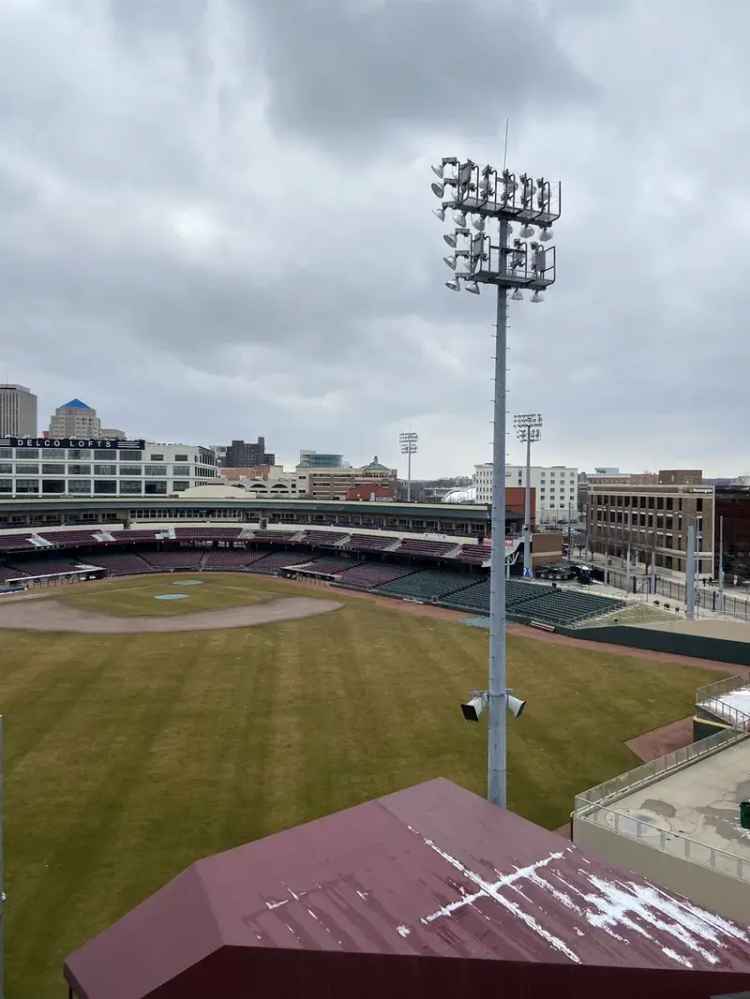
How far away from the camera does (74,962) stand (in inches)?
380

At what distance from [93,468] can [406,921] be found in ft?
359

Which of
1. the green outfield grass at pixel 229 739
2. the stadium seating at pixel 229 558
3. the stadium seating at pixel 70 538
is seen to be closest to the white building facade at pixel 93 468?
the stadium seating at pixel 70 538

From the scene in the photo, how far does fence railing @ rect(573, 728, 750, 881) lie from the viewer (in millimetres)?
13203

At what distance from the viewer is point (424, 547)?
76562mm

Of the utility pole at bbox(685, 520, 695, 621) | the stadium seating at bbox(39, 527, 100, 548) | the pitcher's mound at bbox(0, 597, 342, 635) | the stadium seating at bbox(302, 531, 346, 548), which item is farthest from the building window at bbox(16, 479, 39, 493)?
the utility pole at bbox(685, 520, 695, 621)

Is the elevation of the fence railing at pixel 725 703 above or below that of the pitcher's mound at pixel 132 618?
above

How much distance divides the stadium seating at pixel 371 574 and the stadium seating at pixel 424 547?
81.4 inches

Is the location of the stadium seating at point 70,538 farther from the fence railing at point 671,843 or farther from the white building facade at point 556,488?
the white building facade at point 556,488

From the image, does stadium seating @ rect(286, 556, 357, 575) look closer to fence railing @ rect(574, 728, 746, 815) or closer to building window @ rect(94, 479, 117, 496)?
building window @ rect(94, 479, 117, 496)

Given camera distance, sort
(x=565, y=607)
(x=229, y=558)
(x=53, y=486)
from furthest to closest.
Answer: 1. (x=53, y=486)
2. (x=229, y=558)
3. (x=565, y=607)

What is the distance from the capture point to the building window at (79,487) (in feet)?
351

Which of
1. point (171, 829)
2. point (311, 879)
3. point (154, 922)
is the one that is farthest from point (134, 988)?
point (171, 829)

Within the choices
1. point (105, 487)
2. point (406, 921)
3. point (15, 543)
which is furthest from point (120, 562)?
point (406, 921)

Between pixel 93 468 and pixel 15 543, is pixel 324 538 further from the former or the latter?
pixel 93 468
